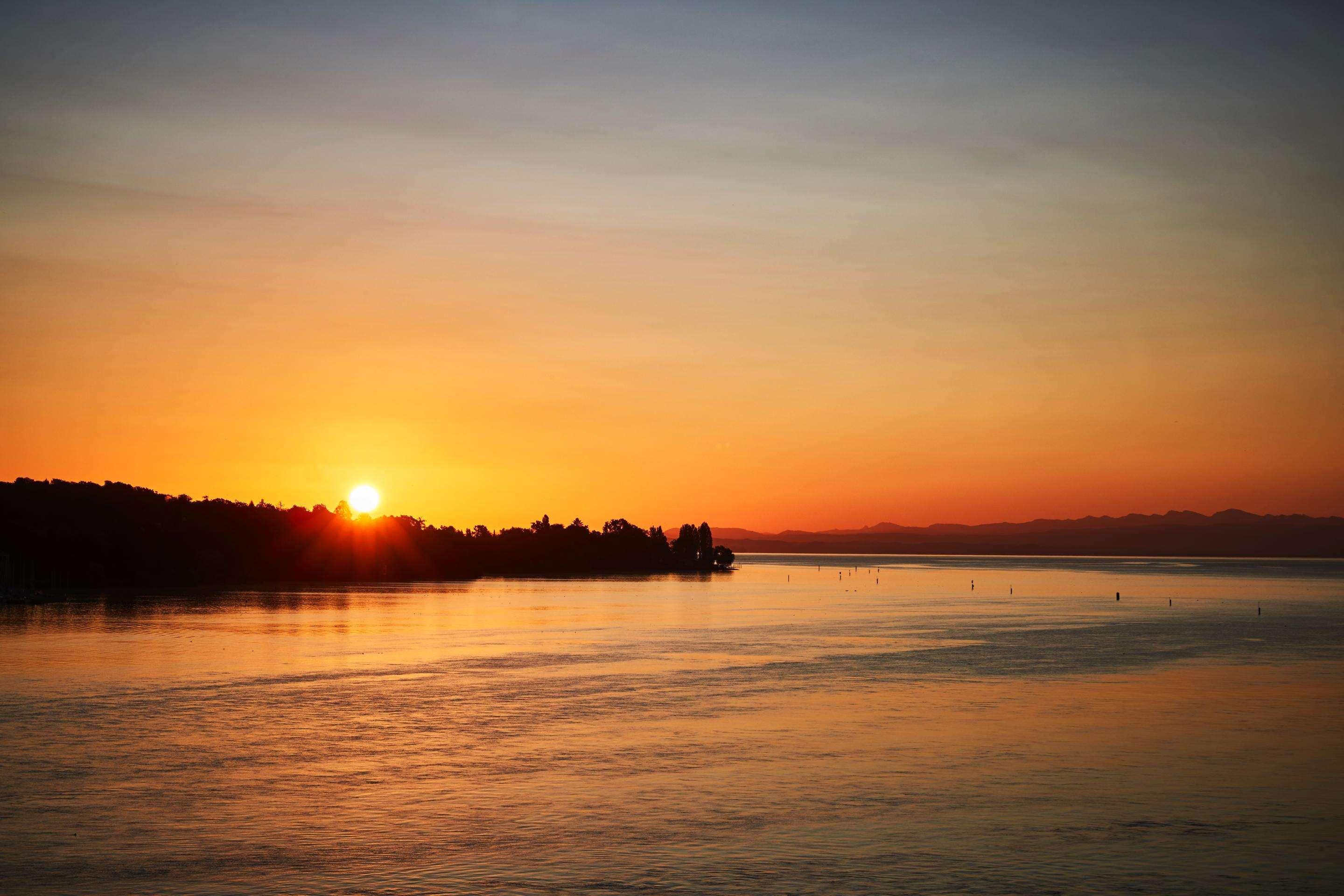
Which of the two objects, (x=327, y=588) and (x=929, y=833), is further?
(x=327, y=588)

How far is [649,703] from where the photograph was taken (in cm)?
4838

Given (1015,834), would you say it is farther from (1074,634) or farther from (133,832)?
(1074,634)

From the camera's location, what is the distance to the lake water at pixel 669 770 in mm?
23969

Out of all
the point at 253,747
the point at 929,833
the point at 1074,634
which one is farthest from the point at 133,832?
the point at 1074,634

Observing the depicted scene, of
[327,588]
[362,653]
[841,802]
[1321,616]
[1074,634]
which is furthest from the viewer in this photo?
[327,588]

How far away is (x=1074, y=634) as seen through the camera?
3583 inches

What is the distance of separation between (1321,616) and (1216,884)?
10700 cm

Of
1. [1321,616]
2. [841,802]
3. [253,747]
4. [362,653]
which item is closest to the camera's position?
[841,802]

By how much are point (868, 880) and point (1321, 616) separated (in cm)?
11074

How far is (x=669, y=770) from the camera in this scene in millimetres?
33906

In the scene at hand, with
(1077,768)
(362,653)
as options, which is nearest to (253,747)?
(1077,768)

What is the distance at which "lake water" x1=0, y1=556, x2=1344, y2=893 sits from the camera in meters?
24.0

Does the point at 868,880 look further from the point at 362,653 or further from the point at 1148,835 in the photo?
the point at 362,653

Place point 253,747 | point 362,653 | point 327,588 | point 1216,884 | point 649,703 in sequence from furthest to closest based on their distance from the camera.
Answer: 1. point 327,588
2. point 362,653
3. point 649,703
4. point 253,747
5. point 1216,884
